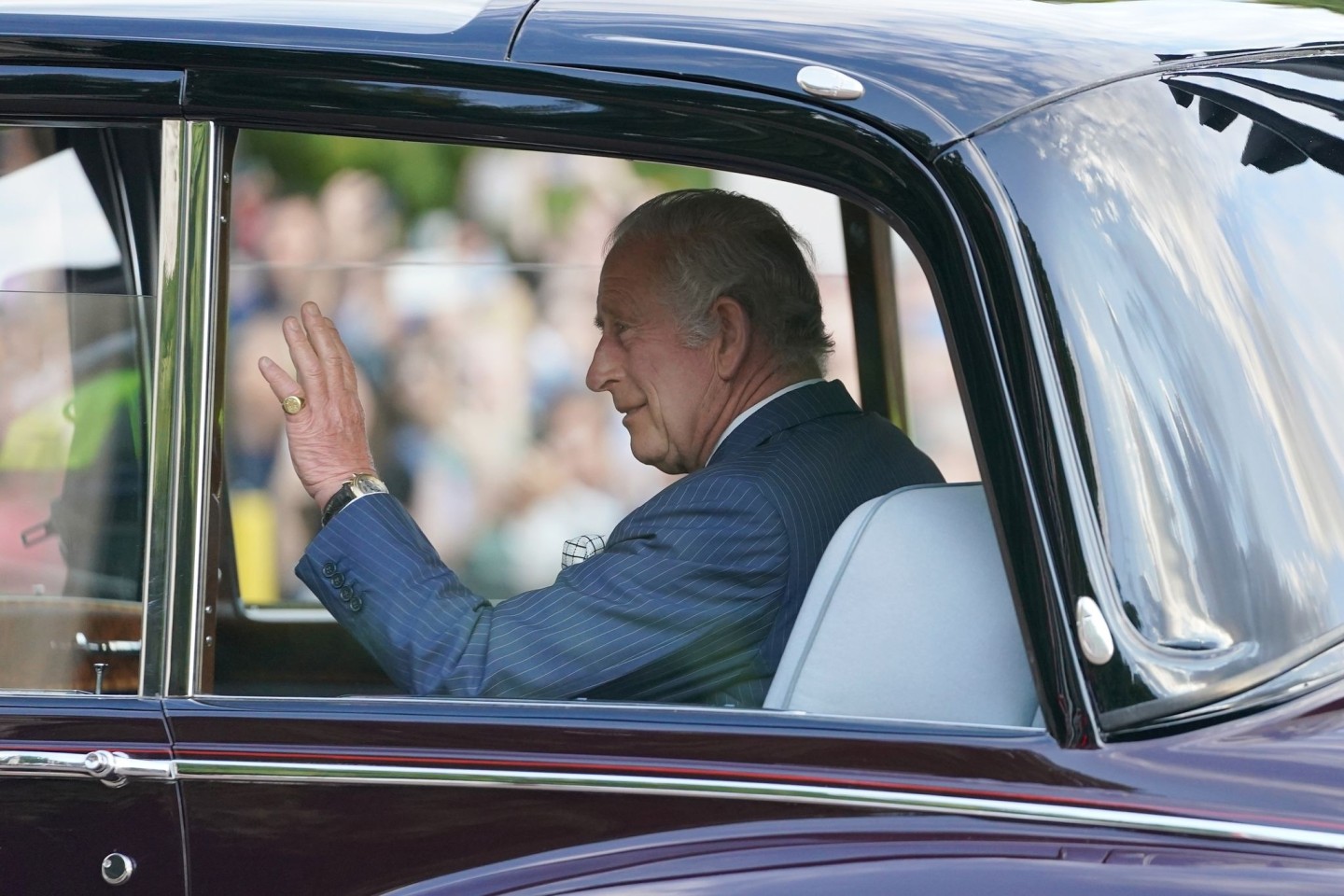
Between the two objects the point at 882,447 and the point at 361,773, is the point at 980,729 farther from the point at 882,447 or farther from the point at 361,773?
the point at 882,447

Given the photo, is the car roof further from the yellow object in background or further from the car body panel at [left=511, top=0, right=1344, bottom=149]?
the yellow object in background

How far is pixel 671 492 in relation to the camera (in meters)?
1.97

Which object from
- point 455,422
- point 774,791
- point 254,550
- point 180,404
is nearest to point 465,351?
point 455,422

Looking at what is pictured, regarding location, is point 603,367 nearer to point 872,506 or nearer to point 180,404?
point 872,506

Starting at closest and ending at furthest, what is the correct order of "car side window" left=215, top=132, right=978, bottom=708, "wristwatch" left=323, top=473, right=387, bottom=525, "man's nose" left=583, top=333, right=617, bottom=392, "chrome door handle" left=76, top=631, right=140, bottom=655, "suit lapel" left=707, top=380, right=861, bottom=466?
1. "chrome door handle" left=76, top=631, right=140, bottom=655
2. "wristwatch" left=323, top=473, right=387, bottom=525
3. "suit lapel" left=707, top=380, right=861, bottom=466
4. "man's nose" left=583, top=333, right=617, bottom=392
5. "car side window" left=215, top=132, right=978, bottom=708

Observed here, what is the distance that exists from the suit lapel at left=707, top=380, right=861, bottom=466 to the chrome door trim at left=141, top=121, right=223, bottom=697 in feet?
2.59

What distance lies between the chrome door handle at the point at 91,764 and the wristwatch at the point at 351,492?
48 cm

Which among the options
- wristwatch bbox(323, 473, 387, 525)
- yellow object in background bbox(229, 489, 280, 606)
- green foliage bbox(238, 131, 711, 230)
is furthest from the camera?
yellow object in background bbox(229, 489, 280, 606)

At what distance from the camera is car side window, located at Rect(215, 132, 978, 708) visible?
10.1 feet

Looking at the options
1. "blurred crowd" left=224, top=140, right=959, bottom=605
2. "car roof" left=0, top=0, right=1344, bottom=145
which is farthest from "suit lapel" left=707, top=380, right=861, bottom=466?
"blurred crowd" left=224, top=140, right=959, bottom=605

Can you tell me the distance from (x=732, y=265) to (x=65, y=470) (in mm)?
930

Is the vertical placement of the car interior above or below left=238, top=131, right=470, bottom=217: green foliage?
below

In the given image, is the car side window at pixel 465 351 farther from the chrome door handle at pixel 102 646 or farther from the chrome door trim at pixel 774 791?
the chrome door trim at pixel 774 791

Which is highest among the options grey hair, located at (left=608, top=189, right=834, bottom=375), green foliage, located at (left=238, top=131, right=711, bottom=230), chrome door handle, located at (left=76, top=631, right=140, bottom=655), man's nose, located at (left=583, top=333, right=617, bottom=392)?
green foliage, located at (left=238, top=131, right=711, bottom=230)
